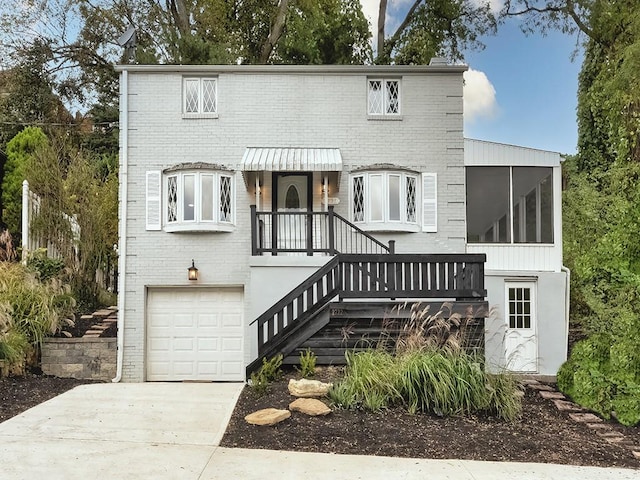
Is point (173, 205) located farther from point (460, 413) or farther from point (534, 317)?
point (534, 317)

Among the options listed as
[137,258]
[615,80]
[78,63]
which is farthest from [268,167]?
[78,63]

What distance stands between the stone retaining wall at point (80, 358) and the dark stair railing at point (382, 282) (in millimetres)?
3283

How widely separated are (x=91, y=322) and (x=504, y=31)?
17323 millimetres

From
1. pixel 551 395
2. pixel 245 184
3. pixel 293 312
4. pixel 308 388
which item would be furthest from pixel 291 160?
pixel 551 395

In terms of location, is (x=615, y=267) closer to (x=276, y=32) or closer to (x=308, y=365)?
(x=308, y=365)

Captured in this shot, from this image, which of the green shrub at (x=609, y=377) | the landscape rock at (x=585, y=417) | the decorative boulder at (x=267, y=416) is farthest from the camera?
the landscape rock at (x=585, y=417)

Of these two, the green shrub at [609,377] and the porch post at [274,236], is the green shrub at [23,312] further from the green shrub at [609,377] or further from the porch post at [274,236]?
the green shrub at [609,377]

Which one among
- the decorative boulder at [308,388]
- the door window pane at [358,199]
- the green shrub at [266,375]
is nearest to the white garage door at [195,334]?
the green shrub at [266,375]

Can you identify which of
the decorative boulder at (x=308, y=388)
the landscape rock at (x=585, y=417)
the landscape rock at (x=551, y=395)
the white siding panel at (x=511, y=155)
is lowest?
the landscape rock at (x=551, y=395)

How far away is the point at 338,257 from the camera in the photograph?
884cm

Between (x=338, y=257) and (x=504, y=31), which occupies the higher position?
(x=504, y=31)

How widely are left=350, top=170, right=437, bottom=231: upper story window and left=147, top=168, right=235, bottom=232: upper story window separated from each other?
2.60 meters

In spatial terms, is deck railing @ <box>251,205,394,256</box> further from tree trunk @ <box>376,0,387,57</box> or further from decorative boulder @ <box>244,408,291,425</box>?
tree trunk @ <box>376,0,387,57</box>

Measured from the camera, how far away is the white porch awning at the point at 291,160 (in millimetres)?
9922
